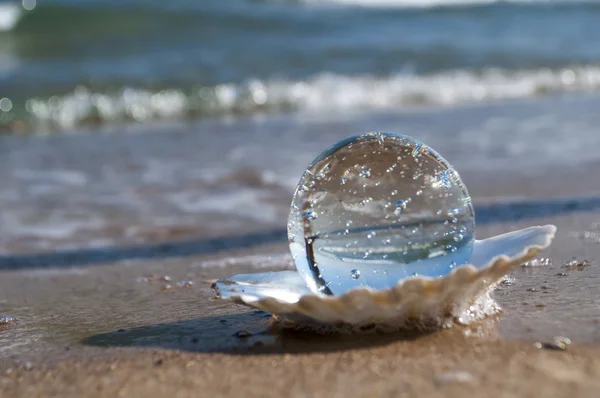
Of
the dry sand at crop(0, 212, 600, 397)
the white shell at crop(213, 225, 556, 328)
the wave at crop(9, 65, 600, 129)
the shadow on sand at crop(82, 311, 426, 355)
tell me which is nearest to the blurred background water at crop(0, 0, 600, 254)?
the wave at crop(9, 65, 600, 129)

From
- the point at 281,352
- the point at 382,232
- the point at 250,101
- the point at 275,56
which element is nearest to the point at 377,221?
the point at 382,232

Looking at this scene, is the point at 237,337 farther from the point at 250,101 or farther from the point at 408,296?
the point at 250,101

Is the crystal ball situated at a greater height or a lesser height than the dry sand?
greater

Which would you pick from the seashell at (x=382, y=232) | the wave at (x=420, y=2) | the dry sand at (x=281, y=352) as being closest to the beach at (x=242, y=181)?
the dry sand at (x=281, y=352)

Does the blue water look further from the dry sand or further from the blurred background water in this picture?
the dry sand

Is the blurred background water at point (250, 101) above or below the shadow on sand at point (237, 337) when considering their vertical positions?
Answer: above

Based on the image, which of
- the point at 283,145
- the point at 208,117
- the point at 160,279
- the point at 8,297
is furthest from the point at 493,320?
the point at 208,117

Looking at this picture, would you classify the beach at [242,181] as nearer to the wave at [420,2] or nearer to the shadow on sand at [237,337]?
the shadow on sand at [237,337]
